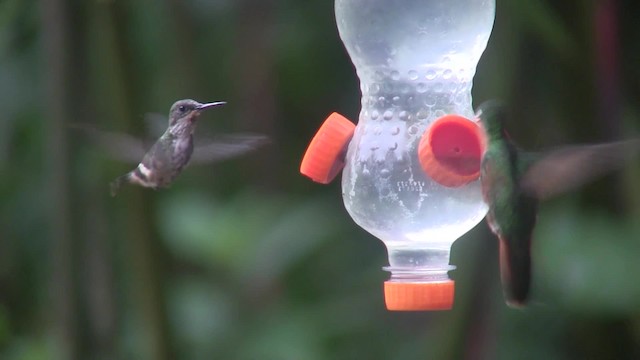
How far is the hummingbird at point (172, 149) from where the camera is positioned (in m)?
2.36

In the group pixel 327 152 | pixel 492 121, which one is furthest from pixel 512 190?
pixel 327 152

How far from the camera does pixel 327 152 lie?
7.44ft

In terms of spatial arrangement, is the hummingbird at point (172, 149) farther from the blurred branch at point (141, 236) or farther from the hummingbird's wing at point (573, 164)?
the hummingbird's wing at point (573, 164)

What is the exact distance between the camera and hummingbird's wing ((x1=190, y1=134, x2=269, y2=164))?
2277mm

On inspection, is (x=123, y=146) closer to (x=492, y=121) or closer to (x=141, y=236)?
(x=141, y=236)

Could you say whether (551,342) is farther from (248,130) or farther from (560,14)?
(248,130)

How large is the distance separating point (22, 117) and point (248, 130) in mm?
756

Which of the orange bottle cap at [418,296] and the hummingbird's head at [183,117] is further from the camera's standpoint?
the hummingbird's head at [183,117]

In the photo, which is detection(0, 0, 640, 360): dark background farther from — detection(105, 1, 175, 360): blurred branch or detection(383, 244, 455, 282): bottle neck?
detection(383, 244, 455, 282): bottle neck

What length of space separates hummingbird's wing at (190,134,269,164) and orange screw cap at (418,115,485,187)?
13.2 inches

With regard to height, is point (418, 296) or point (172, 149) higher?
point (172, 149)

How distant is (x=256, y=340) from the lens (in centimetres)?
349

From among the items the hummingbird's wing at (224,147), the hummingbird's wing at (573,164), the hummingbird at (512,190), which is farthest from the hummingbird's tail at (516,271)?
the hummingbird's wing at (224,147)

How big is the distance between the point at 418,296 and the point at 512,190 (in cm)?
25
